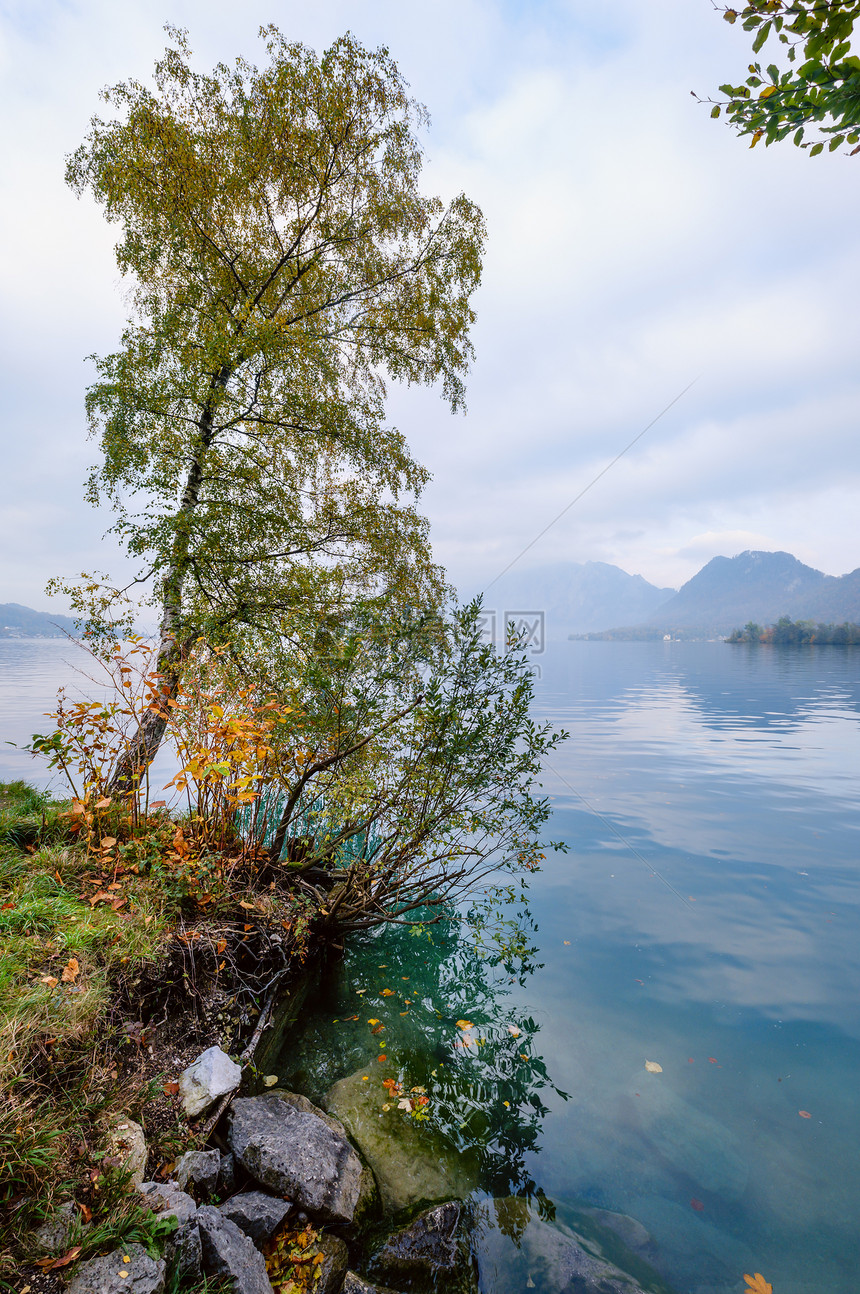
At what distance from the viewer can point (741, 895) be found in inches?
396

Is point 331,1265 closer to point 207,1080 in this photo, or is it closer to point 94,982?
point 207,1080

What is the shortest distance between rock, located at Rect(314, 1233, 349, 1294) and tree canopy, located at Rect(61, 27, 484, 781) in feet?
19.8

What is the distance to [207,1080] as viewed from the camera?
13.1ft

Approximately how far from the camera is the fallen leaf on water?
389cm

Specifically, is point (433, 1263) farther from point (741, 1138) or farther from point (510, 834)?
point (510, 834)

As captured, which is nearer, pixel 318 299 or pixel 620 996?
pixel 620 996

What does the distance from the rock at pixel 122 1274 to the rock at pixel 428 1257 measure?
1794 mm

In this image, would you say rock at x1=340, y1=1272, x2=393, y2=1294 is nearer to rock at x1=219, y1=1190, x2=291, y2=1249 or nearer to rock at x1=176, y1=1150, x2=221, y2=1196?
rock at x1=219, y1=1190, x2=291, y2=1249

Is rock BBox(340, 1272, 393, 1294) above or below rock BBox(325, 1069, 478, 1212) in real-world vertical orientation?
above

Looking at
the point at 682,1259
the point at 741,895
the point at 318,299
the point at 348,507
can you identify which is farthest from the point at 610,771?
the point at 318,299

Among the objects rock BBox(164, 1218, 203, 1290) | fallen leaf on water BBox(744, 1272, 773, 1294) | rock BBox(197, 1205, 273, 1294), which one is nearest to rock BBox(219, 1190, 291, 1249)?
rock BBox(197, 1205, 273, 1294)

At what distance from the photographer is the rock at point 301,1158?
3.68m

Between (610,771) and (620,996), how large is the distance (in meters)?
12.2

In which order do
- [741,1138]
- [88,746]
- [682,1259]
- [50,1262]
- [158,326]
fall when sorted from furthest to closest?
[158,326], [88,746], [741,1138], [682,1259], [50,1262]
